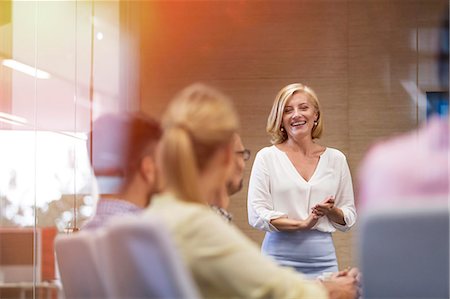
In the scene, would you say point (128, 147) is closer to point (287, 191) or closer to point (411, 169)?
point (411, 169)

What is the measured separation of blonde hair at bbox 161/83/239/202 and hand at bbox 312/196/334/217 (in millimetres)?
1772

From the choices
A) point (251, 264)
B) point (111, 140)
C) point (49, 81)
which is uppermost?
point (49, 81)

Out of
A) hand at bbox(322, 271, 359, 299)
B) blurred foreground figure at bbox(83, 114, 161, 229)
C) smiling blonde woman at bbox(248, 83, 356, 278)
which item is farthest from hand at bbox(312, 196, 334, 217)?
blurred foreground figure at bbox(83, 114, 161, 229)

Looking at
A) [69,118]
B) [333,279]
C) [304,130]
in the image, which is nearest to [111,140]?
[333,279]

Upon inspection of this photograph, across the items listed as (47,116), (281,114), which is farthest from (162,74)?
(281,114)

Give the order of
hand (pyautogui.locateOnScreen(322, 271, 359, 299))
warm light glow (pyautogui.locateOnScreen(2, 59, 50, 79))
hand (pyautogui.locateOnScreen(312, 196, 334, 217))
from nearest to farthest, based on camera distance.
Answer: hand (pyautogui.locateOnScreen(322, 271, 359, 299)) → hand (pyautogui.locateOnScreen(312, 196, 334, 217)) → warm light glow (pyautogui.locateOnScreen(2, 59, 50, 79))

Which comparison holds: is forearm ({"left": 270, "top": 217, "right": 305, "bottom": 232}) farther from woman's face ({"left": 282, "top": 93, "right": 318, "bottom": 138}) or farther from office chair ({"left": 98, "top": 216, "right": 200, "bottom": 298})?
office chair ({"left": 98, "top": 216, "right": 200, "bottom": 298})

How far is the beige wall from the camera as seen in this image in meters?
5.11

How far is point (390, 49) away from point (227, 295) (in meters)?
3.50

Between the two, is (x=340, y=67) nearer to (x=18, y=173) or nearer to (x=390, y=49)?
(x=390, y=49)

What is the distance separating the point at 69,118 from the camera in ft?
17.3

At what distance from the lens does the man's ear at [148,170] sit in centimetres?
247

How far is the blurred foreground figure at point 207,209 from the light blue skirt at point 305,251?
1.76 meters

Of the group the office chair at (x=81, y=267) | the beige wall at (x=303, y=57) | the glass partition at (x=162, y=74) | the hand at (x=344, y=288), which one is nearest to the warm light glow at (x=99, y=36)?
the glass partition at (x=162, y=74)
